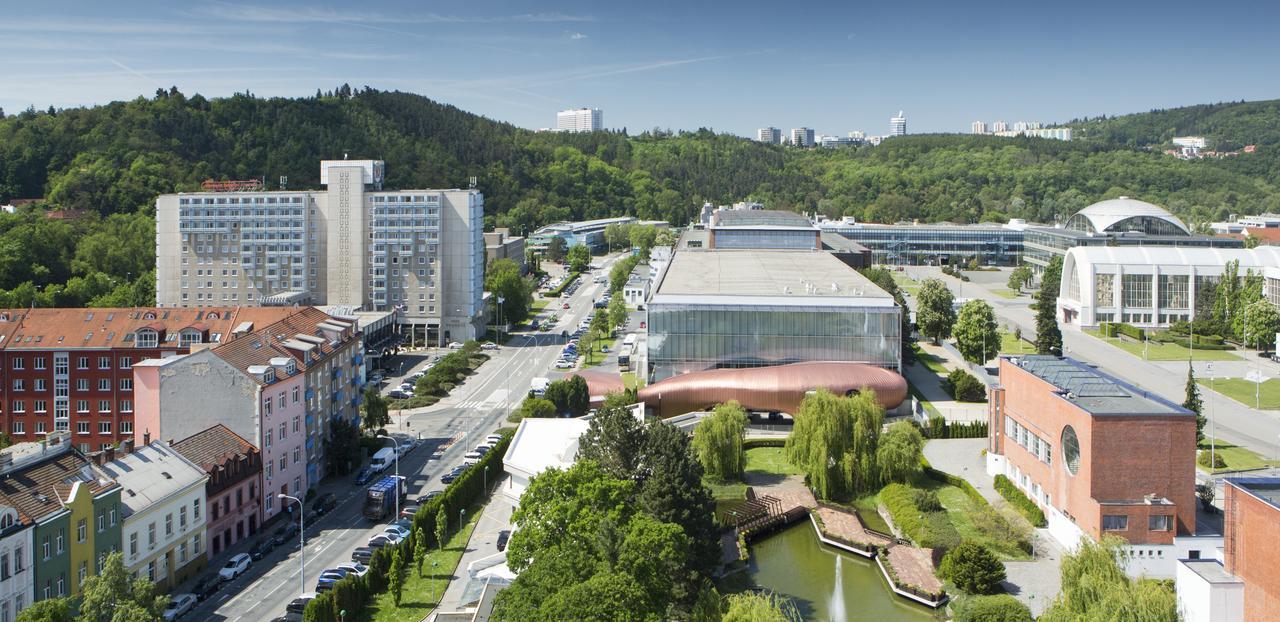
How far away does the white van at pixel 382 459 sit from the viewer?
43691 mm

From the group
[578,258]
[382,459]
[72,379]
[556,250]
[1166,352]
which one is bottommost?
[382,459]

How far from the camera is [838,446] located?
40.4 m

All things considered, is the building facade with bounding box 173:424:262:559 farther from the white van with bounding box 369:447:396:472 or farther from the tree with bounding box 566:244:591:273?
the tree with bounding box 566:244:591:273

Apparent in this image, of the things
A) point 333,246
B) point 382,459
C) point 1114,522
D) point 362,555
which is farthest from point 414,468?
point 333,246

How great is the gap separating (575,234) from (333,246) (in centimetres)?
6603

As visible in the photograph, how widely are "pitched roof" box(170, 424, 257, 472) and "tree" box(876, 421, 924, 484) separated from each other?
23.0 m

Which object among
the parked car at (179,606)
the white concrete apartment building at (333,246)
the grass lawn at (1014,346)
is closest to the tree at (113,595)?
the parked car at (179,606)

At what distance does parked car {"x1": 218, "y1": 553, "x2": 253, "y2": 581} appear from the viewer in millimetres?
31891

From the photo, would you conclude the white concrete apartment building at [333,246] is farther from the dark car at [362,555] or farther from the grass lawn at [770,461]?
the dark car at [362,555]

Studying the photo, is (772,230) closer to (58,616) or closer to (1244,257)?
(1244,257)

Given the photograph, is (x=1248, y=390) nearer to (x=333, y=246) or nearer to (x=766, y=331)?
(x=766, y=331)

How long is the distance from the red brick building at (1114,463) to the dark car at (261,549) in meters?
25.9

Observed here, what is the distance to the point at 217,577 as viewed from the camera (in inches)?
1241

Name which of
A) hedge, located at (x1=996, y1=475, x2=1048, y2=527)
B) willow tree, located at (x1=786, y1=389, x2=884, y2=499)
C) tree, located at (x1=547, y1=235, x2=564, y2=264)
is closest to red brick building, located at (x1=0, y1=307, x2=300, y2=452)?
willow tree, located at (x1=786, y1=389, x2=884, y2=499)
